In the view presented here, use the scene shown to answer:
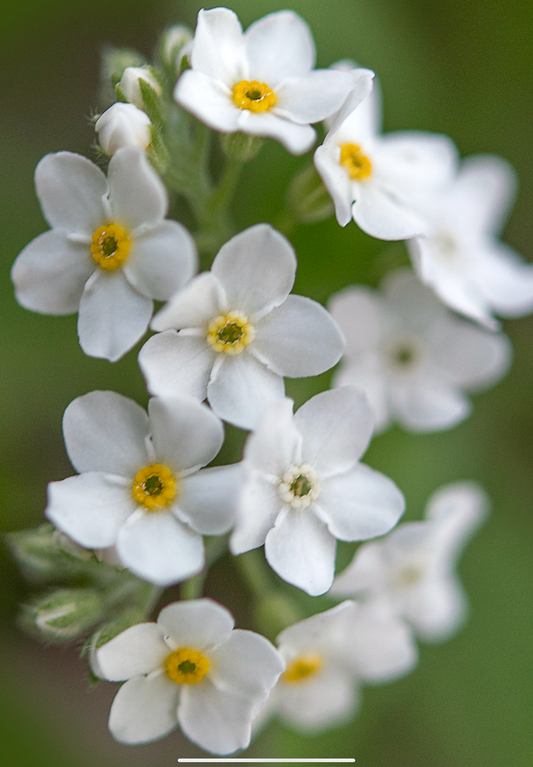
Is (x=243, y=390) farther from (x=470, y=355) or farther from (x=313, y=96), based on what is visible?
(x=470, y=355)

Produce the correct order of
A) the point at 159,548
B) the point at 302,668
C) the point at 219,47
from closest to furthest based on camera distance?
the point at 159,548 < the point at 219,47 < the point at 302,668

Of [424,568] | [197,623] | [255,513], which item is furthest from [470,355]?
[197,623]

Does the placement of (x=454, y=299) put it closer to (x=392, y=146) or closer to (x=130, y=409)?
(x=392, y=146)

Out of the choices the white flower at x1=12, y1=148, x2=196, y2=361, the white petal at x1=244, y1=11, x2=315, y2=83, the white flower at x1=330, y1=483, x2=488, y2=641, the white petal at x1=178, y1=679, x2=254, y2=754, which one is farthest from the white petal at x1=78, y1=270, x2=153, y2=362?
the white flower at x1=330, y1=483, x2=488, y2=641

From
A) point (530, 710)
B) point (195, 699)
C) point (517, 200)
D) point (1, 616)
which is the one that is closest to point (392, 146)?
point (517, 200)

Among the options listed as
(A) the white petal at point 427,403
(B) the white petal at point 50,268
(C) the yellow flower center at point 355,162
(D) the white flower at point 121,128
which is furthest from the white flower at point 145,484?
(A) the white petal at point 427,403

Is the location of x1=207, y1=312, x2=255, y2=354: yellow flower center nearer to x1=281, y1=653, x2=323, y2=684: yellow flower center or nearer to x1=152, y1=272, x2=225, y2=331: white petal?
x1=152, y1=272, x2=225, y2=331: white petal

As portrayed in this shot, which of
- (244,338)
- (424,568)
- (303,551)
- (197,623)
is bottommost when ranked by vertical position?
(424,568)
